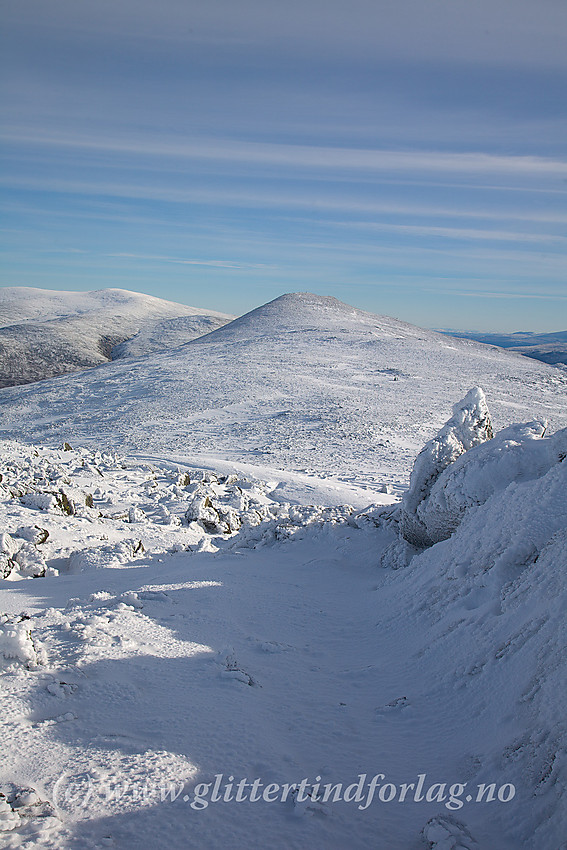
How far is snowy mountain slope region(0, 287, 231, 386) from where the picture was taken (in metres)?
70.9

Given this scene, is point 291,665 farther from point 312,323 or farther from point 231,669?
point 312,323

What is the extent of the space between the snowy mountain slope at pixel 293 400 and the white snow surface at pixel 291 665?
9.39 meters

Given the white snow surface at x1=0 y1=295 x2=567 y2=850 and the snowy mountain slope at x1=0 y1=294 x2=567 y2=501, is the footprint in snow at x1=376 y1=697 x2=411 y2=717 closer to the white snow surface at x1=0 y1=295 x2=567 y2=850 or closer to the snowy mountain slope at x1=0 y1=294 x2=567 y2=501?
the white snow surface at x1=0 y1=295 x2=567 y2=850

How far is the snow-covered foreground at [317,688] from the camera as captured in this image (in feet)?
8.79

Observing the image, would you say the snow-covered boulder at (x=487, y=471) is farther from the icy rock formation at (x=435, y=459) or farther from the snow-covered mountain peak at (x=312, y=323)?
the snow-covered mountain peak at (x=312, y=323)

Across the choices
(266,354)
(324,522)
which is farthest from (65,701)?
(266,354)

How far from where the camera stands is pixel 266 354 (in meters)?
46.6

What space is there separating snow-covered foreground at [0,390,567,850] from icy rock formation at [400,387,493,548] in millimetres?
33

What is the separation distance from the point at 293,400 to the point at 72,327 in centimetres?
7409

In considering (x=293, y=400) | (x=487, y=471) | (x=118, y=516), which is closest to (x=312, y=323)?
(x=293, y=400)

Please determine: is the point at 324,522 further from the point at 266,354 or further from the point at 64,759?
the point at 266,354

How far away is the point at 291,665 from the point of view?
4.53 meters

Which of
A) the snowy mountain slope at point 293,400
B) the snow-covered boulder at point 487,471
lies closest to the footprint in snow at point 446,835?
the snow-covered boulder at point 487,471

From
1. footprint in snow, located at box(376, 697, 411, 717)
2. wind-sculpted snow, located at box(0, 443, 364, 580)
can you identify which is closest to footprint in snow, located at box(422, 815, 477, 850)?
footprint in snow, located at box(376, 697, 411, 717)
